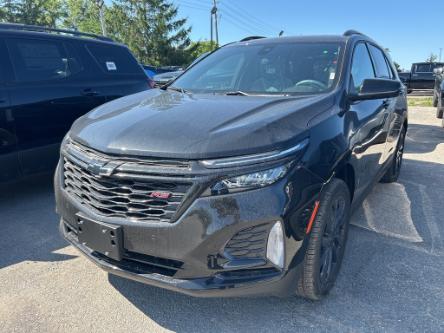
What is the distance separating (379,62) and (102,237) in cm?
356

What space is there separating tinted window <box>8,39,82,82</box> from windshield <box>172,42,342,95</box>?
1.61m

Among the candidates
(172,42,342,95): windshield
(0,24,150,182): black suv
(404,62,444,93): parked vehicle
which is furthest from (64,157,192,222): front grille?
(404,62,444,93): parked vehicle

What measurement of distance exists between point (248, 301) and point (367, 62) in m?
2.52

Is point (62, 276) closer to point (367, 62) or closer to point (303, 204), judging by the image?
point (303, 204)

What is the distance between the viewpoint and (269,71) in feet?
10.9

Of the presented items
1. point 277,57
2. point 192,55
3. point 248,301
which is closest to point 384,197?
point 277,57

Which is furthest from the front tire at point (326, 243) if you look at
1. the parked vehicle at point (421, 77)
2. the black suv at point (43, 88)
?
the parked vehicle at point (421, 77)

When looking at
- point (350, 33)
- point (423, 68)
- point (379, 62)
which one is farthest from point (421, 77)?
point (350, 33)

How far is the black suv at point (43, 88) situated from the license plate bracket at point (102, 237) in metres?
2.21

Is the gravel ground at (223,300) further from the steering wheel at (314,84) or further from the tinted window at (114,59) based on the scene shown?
the tinted window at (114,59)

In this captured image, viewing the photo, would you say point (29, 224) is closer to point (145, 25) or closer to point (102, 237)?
point (102, 237)

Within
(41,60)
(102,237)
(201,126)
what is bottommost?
(102,237)

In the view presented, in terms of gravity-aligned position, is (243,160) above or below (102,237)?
above

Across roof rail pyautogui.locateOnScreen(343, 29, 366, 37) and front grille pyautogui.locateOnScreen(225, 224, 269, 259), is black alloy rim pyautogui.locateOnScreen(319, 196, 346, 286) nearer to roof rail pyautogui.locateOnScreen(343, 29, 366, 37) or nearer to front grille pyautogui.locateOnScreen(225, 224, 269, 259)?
front grille pyautogui.locateOnScreen(225, 224, 269, 259)
